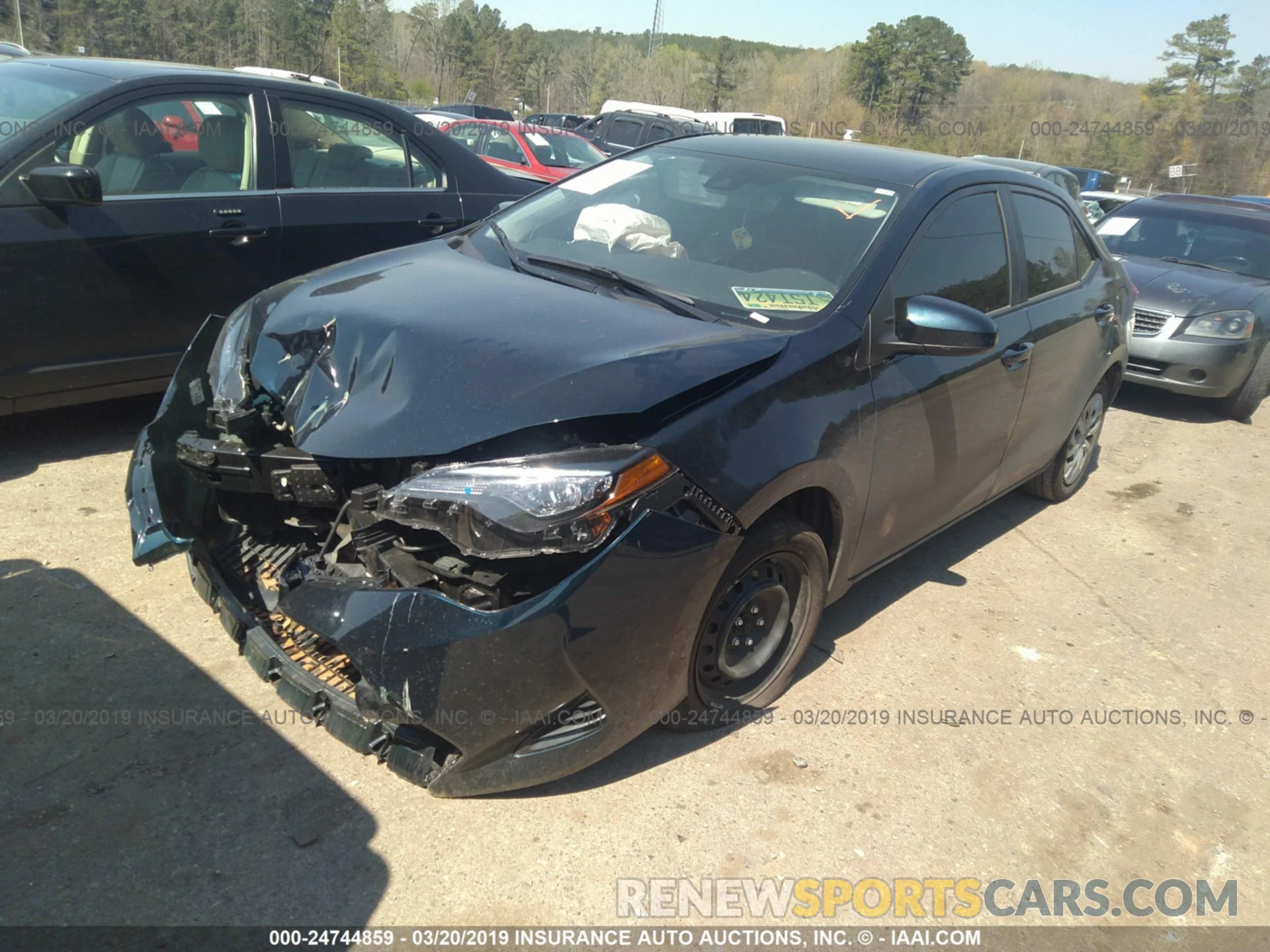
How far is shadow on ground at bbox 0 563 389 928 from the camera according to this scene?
86.0 inches

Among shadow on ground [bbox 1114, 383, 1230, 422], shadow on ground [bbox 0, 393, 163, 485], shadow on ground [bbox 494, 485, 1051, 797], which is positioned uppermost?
shadow on ground [bbox 0, 393, 163, 485]

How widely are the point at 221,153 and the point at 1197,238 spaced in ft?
27.7

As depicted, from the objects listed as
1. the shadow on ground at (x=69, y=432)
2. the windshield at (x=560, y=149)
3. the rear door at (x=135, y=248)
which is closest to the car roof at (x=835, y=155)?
the rear door at (x=135, y=248)

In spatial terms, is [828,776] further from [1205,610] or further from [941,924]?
[1205,610]

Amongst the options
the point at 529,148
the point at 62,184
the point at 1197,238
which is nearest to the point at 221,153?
the point at 62,184

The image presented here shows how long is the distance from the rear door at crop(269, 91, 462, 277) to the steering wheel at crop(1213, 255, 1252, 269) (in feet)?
23.2

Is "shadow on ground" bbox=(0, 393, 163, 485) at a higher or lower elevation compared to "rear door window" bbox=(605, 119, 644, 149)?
lower

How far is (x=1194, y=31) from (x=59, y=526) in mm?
60356

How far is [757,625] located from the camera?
2.99m

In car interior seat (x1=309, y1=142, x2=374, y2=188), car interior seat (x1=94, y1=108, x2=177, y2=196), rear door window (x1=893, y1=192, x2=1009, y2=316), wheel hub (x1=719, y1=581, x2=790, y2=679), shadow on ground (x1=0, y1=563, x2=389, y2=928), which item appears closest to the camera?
shadow on ground (x1=0, y1=563, x2=389, y2=928)

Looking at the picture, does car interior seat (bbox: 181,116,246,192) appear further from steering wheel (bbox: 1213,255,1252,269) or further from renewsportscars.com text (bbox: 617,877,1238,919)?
steering wheel (bbox: 1213,255,1252,269)

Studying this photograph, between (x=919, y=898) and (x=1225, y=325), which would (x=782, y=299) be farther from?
(x=1225, y=325)

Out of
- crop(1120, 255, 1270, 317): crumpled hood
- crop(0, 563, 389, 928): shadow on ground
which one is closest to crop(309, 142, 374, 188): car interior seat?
crop(0, 563, 389, 928): shadow on ground

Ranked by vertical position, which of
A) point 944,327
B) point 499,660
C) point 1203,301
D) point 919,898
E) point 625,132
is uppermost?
point 625,132
